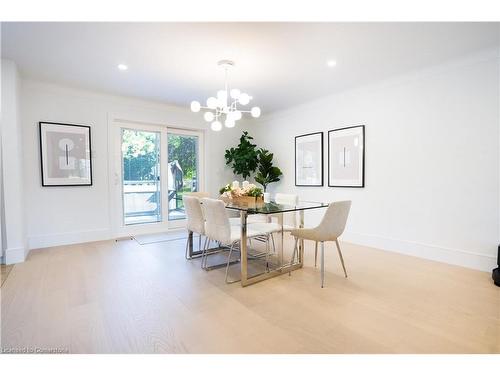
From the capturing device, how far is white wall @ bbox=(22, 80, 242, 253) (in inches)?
149

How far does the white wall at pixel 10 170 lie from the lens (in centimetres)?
310

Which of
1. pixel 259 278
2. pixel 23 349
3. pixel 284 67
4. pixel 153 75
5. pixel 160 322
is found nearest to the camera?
pixel 23 349

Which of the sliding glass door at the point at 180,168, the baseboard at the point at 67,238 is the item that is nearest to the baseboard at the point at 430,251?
the sliding glass door at the point at 180,168

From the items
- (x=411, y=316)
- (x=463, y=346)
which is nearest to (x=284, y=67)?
(x=411, y=316)

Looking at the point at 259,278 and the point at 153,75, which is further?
the point at 153,75

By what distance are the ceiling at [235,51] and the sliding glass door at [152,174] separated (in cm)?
111

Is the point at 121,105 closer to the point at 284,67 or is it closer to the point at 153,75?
the point at 153,75

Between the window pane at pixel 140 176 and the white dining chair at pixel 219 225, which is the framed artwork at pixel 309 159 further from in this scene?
the window pane at pixel 140 176

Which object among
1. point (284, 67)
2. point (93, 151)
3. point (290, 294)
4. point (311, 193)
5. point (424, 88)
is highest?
point (284, 67)

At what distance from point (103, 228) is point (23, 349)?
305 centimetres

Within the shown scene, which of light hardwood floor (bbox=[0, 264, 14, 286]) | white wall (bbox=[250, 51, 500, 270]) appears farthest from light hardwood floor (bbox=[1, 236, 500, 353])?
white wall (bbox=[250, 51, 500, 270])

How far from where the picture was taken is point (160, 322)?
188 centimetres
